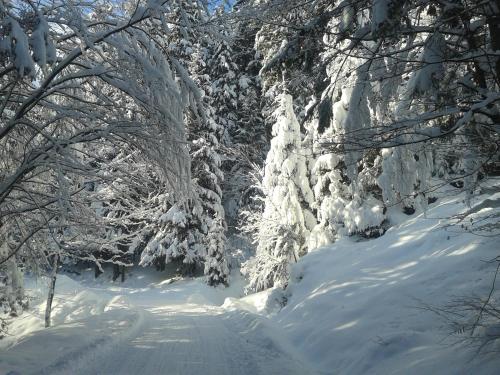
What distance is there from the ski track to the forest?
11 cm

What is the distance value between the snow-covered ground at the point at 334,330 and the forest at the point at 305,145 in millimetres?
55

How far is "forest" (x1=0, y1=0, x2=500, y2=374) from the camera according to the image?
3965mm

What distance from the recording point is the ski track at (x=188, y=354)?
6.23 meters

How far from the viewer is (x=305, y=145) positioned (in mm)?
5617

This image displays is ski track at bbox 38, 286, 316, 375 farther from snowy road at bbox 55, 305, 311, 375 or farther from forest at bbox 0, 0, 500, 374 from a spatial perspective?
forest at bbox 0, 0, 500, 374

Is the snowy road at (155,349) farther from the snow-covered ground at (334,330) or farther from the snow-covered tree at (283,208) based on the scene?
the snow-covered tree at (283,208)

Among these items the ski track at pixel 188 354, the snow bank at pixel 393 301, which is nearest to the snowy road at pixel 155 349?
the ski track at pixel 188 354

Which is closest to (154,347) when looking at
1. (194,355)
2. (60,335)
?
(194,355)

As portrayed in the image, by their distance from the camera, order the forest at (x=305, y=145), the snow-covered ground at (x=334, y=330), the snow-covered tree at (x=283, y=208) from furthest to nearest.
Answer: the snow-covered tree at (x=283, y=208)
the snow-covered ground at (x=334, y=330)
the forest at (x=305, y=145)

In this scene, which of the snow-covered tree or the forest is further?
the snow-covered tree

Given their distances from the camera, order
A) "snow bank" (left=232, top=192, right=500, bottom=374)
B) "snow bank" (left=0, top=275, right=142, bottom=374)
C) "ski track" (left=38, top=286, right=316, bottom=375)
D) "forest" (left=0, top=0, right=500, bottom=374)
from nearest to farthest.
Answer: "forest" (left=0, top=0, right=500, bottom=374) < "snow bank" (left=232, top=192, right=500, bottom=374) < "ski track" (left=38, top=286, right=316, bottom=375) < "snow bank" (left=0, top=275, right=142, bottom=374)

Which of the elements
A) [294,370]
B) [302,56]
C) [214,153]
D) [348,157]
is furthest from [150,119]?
[214,153]

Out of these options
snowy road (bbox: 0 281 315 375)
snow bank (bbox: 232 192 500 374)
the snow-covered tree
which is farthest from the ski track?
the snow-covered tree

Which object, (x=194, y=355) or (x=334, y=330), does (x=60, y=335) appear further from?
(x=334, y=330)
